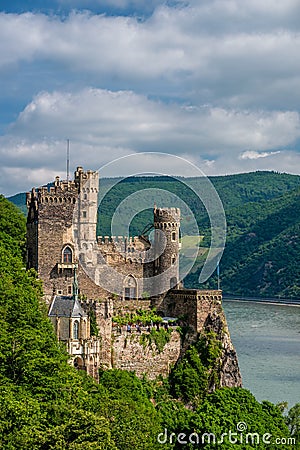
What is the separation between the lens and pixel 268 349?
8100 centimetres

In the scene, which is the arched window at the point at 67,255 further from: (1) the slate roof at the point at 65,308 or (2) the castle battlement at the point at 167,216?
(2) the castle battlement at the point at 167,216

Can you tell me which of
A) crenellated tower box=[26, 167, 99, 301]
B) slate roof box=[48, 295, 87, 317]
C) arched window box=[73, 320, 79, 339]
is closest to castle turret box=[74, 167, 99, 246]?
crenellated tower box=[26, 167, 99, 301]

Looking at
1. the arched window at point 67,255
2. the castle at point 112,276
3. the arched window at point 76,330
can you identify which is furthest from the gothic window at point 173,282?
the arched window at point 76,330

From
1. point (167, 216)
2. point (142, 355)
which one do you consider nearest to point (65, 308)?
point (142, 355)

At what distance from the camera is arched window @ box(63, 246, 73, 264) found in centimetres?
4991

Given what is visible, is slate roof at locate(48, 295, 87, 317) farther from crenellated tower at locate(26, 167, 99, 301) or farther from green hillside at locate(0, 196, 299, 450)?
crenellated tower at locate(26, 167, 99, 301)

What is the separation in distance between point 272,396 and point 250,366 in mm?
10606

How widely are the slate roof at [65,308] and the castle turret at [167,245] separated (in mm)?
8950

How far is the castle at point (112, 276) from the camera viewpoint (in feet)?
157

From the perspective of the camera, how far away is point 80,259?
5056 cm

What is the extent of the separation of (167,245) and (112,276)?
412 centimetres

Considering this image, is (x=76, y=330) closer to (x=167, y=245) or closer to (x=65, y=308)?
(x=65, y=308)

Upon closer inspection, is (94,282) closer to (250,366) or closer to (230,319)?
(250,366)

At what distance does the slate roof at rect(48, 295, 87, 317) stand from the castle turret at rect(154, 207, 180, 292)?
895 cm
